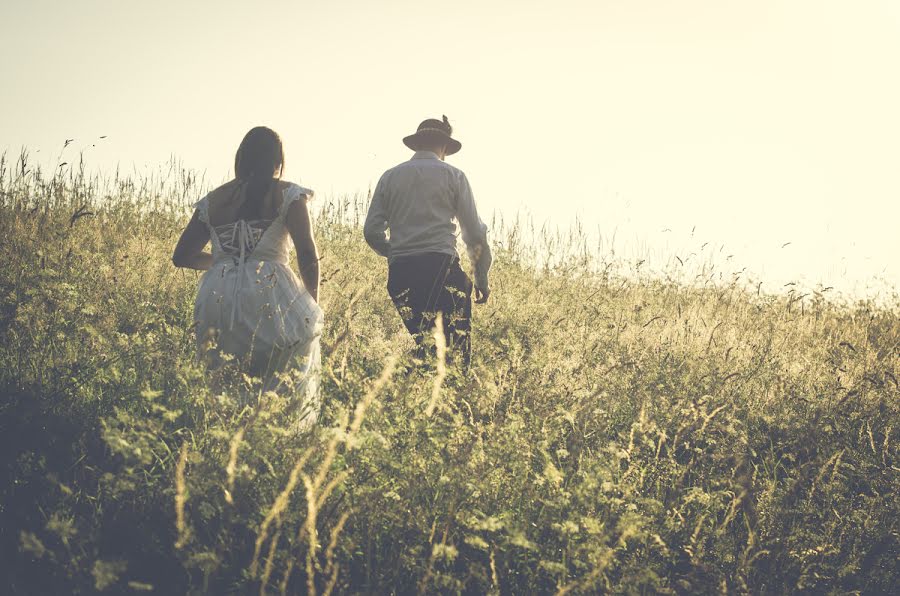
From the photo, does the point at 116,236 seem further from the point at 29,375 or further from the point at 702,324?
the point at 702,324

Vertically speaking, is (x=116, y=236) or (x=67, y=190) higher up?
(x=67, y=190)

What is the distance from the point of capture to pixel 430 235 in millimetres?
4523

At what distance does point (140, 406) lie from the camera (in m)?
2.92

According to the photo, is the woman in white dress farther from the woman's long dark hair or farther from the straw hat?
the straw hat

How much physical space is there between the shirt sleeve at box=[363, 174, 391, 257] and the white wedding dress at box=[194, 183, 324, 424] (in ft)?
3.98

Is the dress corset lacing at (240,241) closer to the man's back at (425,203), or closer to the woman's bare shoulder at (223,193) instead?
the woman's bare shoulder at (223,193)

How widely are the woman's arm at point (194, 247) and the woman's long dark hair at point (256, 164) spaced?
0.31 m

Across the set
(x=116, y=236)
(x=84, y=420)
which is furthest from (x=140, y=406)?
(x=116, y=236)

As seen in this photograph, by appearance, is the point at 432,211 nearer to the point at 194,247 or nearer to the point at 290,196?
the point at 290,196

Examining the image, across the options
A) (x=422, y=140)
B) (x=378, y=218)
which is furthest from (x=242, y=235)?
(x=422, y=140)

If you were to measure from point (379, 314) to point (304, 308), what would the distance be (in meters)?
2.48

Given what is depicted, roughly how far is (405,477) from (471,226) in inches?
103

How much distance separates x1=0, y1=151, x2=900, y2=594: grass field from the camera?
1983 millimetres

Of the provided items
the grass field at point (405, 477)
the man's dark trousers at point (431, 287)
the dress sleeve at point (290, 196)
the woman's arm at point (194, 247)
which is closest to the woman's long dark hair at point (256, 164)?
the dress sleeve at point (290, 196)
